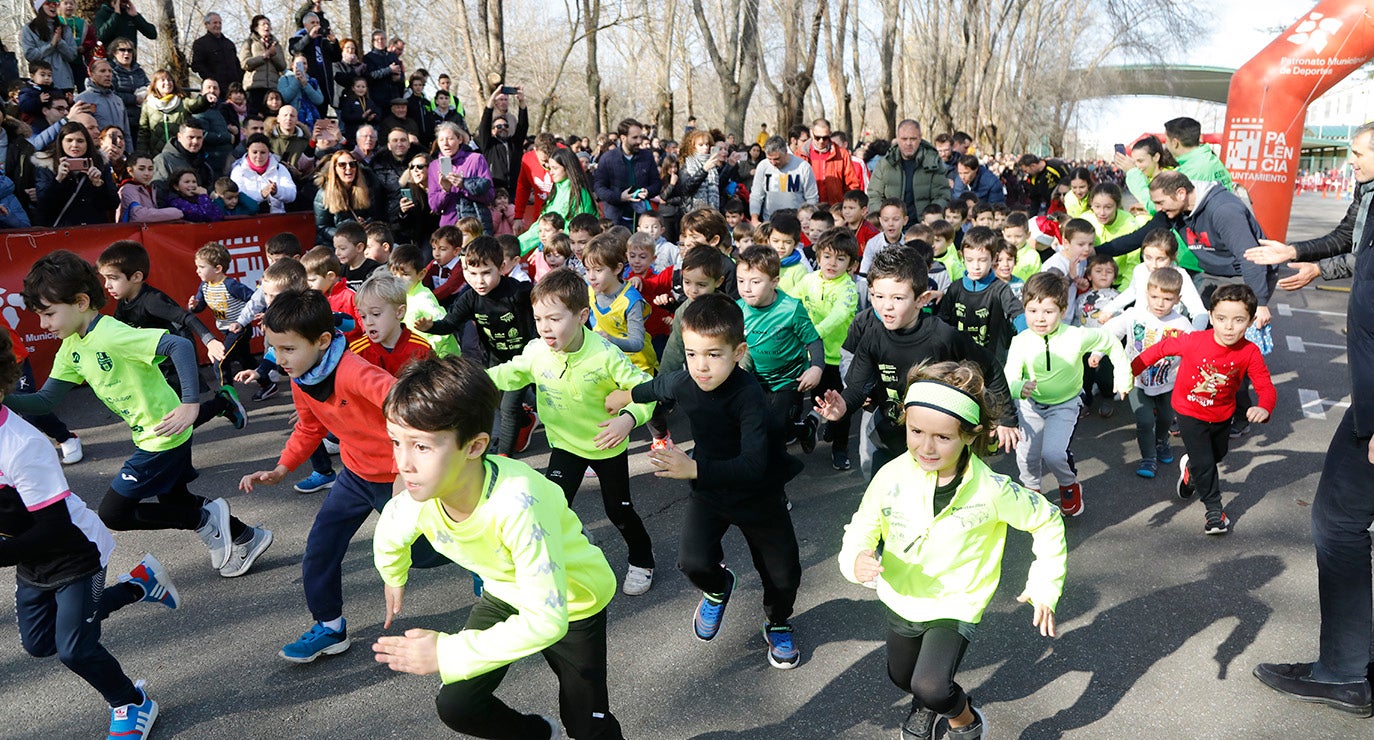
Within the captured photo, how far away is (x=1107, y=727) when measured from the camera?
3.33 metres

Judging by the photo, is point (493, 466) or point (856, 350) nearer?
point (493, 466)

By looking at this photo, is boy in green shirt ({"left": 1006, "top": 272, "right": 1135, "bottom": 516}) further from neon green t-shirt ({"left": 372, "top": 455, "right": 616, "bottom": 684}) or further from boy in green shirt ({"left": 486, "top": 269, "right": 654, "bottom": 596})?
neon green t-shirt ({"left": 372, "top": 455, "right": 616, "bottom": 684})

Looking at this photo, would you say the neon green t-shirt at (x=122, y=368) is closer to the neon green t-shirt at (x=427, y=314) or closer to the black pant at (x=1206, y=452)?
the neon green t-shirt at (x=427, y=314)

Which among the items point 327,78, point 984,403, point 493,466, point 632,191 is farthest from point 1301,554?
point 327,78

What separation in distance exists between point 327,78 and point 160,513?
402 inches

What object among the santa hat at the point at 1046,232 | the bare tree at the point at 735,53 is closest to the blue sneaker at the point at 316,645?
the santa hat at the point at 1046,232

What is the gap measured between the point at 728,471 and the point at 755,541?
53cm

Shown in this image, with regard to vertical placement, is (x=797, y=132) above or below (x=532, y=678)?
above

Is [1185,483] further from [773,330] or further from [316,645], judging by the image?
[316,645]

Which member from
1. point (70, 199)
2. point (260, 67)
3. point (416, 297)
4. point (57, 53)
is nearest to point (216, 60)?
point (260, 67)

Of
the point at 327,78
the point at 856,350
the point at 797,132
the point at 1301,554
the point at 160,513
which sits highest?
the point at 327,78

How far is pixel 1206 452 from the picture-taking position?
5012 mm

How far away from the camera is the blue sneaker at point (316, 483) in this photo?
5.84m

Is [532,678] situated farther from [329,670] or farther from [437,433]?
[437,433]
